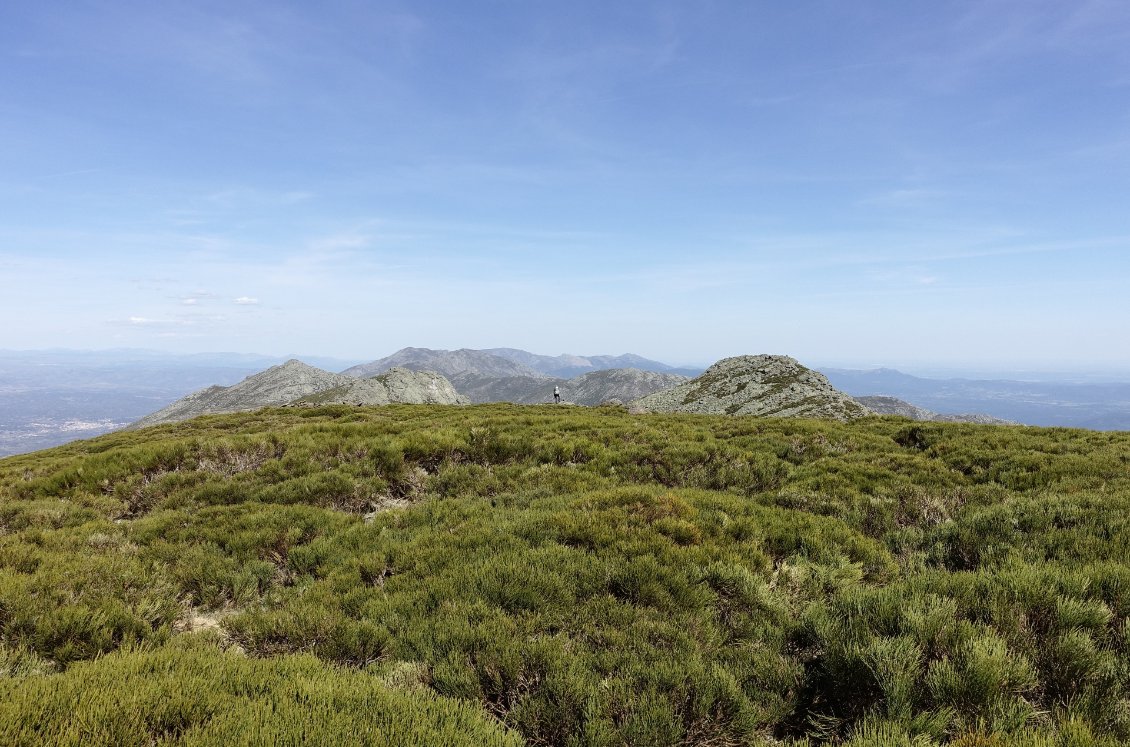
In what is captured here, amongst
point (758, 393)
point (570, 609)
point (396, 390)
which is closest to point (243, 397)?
point (396, 390)

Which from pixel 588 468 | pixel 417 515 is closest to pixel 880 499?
pixel 588 468

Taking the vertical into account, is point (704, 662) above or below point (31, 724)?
below

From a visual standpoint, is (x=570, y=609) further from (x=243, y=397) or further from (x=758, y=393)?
(x=243, y=397)

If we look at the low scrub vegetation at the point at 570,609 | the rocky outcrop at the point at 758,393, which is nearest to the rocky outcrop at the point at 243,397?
the rocky outcrop at the point at 758,393

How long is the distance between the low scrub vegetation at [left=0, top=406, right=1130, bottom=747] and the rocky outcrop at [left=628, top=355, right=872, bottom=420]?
44482mm

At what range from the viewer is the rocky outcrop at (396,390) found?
125 m

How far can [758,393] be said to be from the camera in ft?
230

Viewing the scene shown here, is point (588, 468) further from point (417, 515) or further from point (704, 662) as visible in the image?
point (704, 662)

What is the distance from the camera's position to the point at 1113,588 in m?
5.90

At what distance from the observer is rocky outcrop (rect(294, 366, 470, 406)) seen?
410ft

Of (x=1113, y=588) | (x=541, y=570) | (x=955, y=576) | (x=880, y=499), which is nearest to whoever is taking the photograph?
(x=1113, y=588)

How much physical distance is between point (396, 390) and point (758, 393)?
338 feet

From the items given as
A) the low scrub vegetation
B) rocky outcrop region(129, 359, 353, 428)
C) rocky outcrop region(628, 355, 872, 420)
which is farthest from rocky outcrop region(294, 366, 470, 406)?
the low scrub vegetation

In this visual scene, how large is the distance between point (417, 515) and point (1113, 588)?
11.3 meters
